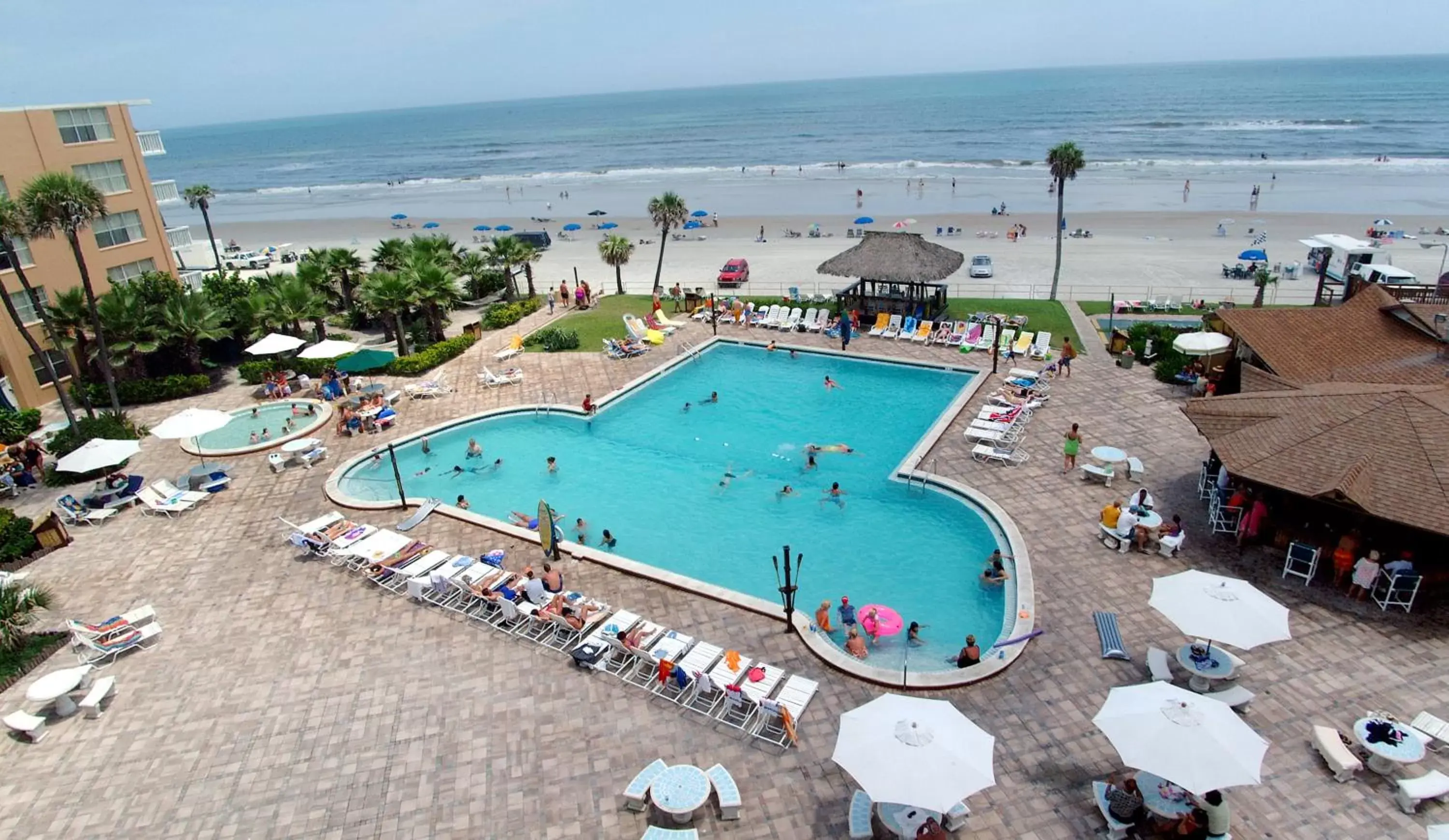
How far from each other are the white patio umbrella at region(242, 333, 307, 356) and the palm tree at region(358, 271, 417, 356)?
9.43 feet

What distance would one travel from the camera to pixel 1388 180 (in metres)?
62.2

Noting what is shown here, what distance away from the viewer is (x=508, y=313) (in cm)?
3241

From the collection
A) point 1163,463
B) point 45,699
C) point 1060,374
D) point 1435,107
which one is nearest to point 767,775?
point 45,699

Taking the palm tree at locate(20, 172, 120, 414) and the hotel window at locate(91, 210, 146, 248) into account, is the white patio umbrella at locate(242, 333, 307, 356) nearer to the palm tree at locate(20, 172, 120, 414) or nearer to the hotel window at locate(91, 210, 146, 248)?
the palm tree at locate(20, 172, 120, 414)

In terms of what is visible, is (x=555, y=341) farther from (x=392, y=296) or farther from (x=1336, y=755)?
(x=1336, y=755)

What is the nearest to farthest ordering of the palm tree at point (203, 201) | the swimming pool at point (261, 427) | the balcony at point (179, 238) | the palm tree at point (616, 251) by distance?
1. the swimming pool at point (261, 427)
2. the balcony at point (179, 238)
3. the palm tree at point (616, 251)
4. the palm tree at point (203, 201)

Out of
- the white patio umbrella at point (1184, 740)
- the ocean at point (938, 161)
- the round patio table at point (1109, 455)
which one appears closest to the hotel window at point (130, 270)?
the round patio table at point (1109, 455)

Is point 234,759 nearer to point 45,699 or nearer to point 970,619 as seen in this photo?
point 45,699

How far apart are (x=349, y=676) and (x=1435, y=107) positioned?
505 feet

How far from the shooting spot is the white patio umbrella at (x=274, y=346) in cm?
2483

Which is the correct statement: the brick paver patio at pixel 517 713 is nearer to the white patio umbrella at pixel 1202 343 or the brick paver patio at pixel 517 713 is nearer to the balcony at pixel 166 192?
the white patio umbrella at pixel 1202 343

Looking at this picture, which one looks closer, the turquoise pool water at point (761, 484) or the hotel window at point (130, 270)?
the turquoise pool water at point (761, 484)

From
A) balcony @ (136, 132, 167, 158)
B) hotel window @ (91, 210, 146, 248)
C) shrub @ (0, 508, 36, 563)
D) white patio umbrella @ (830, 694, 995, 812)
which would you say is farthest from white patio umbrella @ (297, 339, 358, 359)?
white patio umbrella @ (830, 694, 995, 812)

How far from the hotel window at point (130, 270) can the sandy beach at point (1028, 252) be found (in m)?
18.0
